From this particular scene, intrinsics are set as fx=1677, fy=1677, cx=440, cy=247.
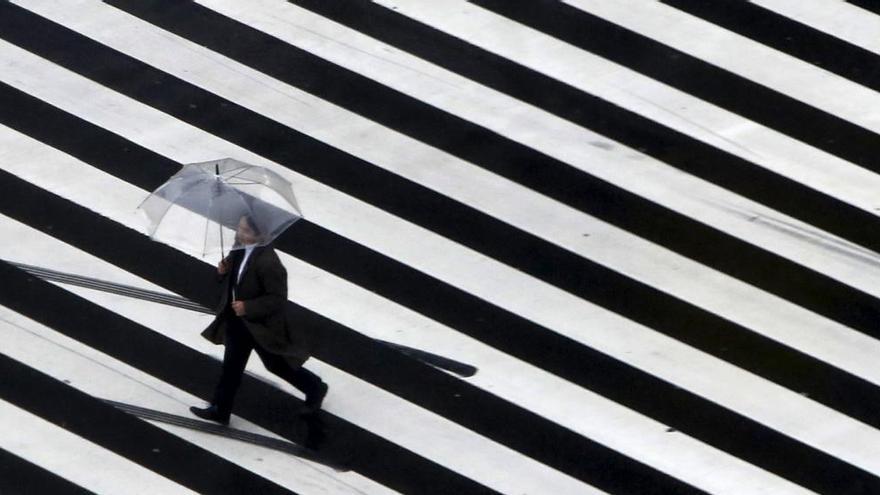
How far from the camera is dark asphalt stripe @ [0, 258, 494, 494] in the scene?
31.7 feet

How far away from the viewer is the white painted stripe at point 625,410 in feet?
31.9

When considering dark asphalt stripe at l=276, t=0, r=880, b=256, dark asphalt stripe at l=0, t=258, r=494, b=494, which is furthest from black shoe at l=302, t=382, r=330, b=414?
dark asphalt stripe at l=276, t=0, r=880, b=256

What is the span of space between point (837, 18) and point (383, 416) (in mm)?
5938

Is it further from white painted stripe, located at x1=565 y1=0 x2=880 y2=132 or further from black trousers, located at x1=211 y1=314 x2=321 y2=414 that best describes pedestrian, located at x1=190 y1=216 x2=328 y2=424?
white painted stripe, located at x1=565 y1=0 x2=880 y2=132

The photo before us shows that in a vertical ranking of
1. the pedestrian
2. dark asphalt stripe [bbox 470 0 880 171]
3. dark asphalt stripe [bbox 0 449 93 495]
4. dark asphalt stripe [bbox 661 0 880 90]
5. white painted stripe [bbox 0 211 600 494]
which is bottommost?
dark asphalt stripe [bbox 0 449 93 495]

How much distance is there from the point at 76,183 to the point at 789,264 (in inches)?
199

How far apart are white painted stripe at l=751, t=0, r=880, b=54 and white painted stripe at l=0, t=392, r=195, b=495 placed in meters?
6.95

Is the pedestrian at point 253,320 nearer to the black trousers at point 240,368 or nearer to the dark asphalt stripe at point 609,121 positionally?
the black trousers at point 240,368

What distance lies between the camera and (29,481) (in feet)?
31.4

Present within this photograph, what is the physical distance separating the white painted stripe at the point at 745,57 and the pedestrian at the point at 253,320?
16.8ft

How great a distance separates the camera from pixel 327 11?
13922 mm

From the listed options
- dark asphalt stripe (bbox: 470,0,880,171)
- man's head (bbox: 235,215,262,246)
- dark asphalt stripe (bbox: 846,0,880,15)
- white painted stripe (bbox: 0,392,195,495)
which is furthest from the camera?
dark asphalt stripe (bbox: 846,0,880,15)

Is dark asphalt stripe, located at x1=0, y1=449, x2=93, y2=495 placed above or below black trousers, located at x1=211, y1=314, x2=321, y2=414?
below

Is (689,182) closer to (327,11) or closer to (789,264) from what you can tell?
(789,264)
